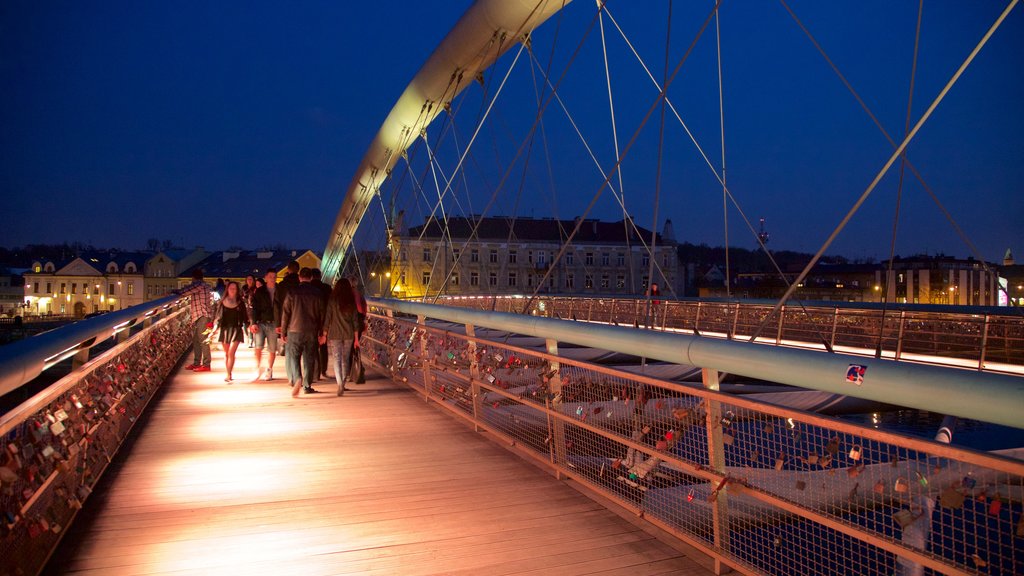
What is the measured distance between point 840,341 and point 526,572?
13646 millimetres

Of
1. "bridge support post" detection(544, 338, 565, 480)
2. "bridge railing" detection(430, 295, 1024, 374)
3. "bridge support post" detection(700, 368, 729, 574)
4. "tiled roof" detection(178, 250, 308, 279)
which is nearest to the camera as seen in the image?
"bridge support post" detection(700, 368, 729, 574)

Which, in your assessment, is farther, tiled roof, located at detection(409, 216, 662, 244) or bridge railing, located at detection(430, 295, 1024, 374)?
tiled roof, located at detection(409, 216, 662, 244)

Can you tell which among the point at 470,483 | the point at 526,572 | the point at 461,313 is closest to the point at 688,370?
the point at 461,313

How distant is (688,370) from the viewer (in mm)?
18453

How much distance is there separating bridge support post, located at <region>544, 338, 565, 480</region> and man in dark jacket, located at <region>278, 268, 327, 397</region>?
4.62 metres

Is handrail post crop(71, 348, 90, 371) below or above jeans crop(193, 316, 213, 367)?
above

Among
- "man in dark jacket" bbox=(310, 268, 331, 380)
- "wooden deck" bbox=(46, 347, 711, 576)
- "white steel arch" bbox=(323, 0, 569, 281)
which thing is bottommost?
"wooden deck" bbox=(46, 347, 711, 576)

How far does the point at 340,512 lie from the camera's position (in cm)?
420

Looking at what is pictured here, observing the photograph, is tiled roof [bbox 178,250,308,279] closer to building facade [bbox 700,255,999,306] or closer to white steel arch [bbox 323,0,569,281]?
building facade [bbox 700,255,999,306]

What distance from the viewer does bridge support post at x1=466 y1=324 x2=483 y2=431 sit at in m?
6.27

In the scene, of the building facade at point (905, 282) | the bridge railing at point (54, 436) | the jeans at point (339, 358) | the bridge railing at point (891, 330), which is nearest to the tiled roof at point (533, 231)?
the building facade at point (905, 282)

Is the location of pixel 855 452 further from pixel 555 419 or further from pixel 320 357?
pixel 320 357

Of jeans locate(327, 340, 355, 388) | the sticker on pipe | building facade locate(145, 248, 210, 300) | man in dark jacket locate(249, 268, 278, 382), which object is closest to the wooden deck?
the sticker on pipe

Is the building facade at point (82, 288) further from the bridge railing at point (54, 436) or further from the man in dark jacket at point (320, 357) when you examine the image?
the bridge railing at point (54, 436)
